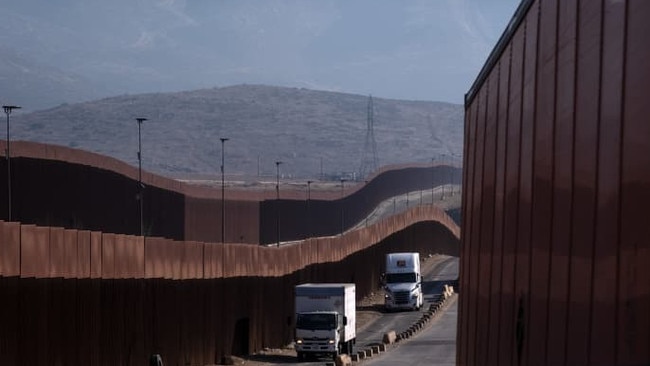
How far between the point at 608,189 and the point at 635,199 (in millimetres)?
846

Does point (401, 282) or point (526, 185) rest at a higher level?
point (526, 185)

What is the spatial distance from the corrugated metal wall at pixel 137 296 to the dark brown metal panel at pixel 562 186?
2044 cm

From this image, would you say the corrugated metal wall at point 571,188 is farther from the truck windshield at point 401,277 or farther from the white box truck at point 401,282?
the truck windshield at point 401,277

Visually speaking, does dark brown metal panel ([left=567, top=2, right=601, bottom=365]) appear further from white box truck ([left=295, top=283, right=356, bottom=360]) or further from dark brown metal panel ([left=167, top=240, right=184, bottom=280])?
white box truck ([left=295, top=283, right=356, bottom=360])

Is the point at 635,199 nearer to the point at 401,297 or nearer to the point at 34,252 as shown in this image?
the point at 34,252

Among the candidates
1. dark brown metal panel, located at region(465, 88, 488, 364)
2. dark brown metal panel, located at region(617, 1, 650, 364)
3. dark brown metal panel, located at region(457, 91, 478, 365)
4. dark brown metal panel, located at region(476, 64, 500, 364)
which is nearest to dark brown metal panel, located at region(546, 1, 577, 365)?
dark brown metal panel, located at region(617, 1, 650, 364)

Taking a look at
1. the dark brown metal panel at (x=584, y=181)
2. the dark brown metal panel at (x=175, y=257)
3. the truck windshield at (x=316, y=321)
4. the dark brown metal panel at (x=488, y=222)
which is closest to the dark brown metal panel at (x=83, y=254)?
the dark brown metal panel at (x=175, y=257)

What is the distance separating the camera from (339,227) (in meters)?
160

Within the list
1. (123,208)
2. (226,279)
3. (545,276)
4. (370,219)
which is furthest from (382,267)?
(545,276)

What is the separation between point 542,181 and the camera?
41.7 ft

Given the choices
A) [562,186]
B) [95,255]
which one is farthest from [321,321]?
[562,186]

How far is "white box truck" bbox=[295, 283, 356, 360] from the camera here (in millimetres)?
62594

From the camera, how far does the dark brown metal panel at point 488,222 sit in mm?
18031

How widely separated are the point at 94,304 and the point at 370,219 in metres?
138
